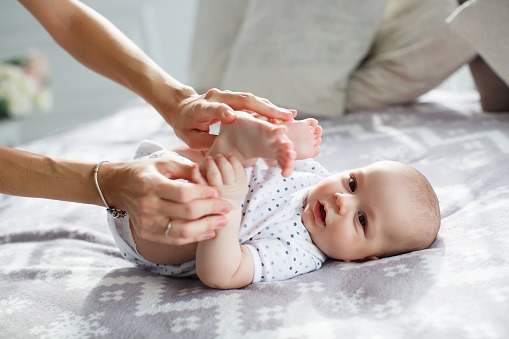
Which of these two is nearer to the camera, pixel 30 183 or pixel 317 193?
pixel 30 183

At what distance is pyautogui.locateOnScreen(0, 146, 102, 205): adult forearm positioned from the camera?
40.7 inches

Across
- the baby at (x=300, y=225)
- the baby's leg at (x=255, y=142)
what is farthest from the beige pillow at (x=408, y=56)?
the baby's leg at (x=255, y=142)

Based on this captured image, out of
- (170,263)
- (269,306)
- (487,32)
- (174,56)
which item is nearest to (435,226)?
(269,306)

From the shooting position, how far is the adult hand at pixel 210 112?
105 centimetres

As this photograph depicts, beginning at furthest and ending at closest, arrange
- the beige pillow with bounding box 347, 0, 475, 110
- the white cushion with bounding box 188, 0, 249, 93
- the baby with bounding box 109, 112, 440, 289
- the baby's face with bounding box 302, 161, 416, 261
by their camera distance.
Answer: the white cushion with bounding box 188, 0, 249, 93
the beige pillow with bounding box 347, 0, 475, 110
the baby's face with bounding box 302, 161, 416, 261
the baby with bounding box 109, 112, 440, 289

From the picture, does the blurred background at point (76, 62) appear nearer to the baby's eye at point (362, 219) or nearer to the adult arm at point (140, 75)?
the adult arm at point (140, 75)

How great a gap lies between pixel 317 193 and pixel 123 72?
20.8 inches

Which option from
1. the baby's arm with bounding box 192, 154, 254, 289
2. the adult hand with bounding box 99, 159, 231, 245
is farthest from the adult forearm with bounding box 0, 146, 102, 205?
the baby's arm with bounding box 192, 154, 254, 289

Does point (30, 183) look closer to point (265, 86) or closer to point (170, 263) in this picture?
point (170, 263)

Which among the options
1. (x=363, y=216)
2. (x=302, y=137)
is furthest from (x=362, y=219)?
(x=302, y=137)

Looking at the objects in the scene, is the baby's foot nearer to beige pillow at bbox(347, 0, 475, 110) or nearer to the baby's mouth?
the baby's mouth

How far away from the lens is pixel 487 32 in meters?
1.57

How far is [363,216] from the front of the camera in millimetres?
1196

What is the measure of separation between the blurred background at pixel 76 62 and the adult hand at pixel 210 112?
107 inches
